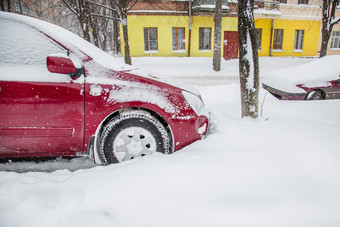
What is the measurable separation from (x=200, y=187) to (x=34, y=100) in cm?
179

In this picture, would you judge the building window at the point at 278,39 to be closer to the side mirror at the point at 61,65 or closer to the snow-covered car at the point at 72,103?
the snow-covered car at the point at 72,103

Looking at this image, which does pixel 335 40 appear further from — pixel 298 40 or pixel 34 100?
pixel 34 100

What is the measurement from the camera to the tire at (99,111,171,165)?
7.04 feet

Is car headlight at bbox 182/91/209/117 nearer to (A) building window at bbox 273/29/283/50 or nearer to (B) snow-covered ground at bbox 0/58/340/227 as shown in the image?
(B) snow-covered ground at bbox 0/58/340/227

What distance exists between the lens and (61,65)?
1914mm

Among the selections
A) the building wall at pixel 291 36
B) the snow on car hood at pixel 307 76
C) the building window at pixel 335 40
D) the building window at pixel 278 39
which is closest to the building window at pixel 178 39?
the building wall at pixel 291 36

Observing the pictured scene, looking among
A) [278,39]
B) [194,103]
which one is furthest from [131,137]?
[278,39]

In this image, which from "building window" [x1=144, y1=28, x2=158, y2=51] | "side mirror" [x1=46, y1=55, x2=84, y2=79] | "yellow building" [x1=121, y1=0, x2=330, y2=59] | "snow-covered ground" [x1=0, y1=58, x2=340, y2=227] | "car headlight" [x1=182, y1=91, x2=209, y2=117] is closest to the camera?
"snow-covered ground" [x1=0, y1=58, x2=340, y2=227]

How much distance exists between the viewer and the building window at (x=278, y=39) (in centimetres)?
1841

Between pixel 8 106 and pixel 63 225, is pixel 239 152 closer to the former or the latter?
pixel 63 225

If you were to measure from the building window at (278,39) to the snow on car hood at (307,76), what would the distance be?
47.5 feet

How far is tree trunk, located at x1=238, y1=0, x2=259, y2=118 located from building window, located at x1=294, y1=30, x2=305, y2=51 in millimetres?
20234

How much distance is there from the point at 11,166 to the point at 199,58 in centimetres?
1550

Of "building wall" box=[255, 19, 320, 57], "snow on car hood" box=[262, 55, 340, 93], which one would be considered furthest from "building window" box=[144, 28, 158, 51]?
"snow on car hood" box=[262, 55, 340, 93]
